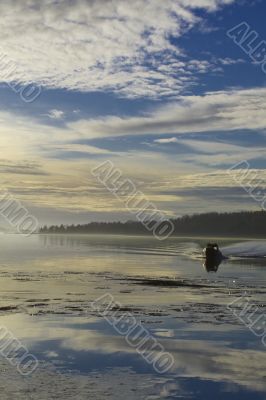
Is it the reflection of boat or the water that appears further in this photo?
the reflection of boat

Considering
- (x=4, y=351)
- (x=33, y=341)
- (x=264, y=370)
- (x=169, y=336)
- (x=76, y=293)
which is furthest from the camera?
(x=76, y=293)

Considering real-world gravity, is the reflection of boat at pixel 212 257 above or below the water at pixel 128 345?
above

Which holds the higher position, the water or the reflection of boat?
the reflection of boat

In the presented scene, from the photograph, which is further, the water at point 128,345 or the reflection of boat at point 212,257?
the reflection of boat at point 212,257

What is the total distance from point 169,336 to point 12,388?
5942 millimetres

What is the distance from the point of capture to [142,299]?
75.5ft

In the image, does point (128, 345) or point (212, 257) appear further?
point (212, 257)

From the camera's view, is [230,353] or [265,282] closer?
[230,353]

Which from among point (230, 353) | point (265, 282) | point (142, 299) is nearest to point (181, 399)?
point (230, 353)

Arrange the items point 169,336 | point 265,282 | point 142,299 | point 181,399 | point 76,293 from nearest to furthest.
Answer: point 181,399, point 169,336, point 142,299, point 76,293, point 265,282

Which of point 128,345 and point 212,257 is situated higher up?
point 212,257

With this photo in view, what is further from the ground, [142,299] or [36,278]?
[36,278]

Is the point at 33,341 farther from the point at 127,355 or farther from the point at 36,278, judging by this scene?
the point at 36,278

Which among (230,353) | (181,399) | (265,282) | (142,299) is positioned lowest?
(181,399)
